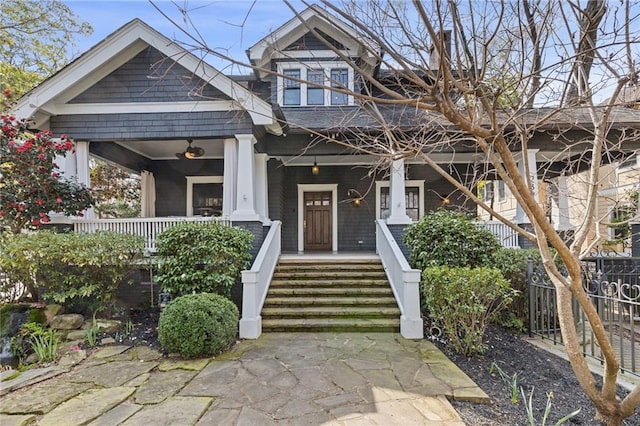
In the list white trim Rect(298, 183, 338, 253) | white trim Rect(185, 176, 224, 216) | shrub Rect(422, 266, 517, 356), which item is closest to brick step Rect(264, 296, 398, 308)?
shrub Rect(422, 266, 517, 356)

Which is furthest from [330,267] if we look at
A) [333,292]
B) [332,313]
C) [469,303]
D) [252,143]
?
[469,303]

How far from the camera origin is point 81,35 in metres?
15.3

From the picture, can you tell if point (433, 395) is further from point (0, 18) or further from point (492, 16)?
point (0, 18)

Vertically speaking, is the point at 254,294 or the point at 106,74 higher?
the point at 106,74

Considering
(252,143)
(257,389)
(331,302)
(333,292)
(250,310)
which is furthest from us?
(252,143)

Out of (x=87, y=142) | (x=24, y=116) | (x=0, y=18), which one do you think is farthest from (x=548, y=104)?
(x=0, y=18)

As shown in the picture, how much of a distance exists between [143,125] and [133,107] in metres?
0.40

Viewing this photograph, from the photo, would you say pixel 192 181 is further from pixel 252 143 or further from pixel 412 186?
pixel 412 186

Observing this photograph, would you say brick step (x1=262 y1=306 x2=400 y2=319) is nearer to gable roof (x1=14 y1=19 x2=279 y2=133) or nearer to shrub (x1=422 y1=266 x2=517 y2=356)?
shrub (x1=422 y1=266 x2=517 y2=356)

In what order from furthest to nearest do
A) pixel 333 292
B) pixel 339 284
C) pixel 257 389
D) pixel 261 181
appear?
pixel 261 181 < pixel 339 284 < pixel 333 292 < pixel 257 389

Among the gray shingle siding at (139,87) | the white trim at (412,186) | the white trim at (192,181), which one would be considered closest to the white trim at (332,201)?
the white trim at (412,186)

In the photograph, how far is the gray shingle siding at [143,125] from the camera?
277 inches

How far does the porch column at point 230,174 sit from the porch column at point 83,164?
2792 millimetres

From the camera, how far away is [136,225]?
727 centimetres
